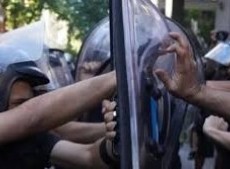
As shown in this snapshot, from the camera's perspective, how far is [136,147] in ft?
6.81

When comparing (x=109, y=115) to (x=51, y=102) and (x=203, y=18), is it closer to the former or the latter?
(x=51, y=102)

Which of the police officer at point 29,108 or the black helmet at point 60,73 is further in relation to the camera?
the black helmet at point 60,73

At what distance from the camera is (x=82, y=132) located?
12.5 feet

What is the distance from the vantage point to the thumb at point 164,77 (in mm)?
2369

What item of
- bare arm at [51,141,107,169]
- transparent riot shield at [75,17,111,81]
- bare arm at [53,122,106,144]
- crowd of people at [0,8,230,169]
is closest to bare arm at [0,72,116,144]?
crowd of people at [0,8,230,169]

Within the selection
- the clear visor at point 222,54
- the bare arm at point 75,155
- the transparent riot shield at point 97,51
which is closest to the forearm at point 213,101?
the bare arm at point 75,155

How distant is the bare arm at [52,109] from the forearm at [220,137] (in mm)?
1763

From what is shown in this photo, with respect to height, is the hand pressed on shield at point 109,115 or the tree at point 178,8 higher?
the hand pressed on shield at point 109,115

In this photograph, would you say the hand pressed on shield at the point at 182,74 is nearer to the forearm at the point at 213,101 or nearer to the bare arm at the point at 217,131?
the forearm at the point at 213,101

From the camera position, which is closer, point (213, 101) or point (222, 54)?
point (213, 101)

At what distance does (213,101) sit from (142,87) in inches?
22.8

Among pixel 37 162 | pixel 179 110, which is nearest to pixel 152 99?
pixel 179 110

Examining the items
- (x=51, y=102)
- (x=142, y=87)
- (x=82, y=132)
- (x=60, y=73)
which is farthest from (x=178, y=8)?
(x=142, y=87)

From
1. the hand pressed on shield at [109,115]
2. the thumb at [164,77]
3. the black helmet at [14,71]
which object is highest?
the thumb at [164,77]
